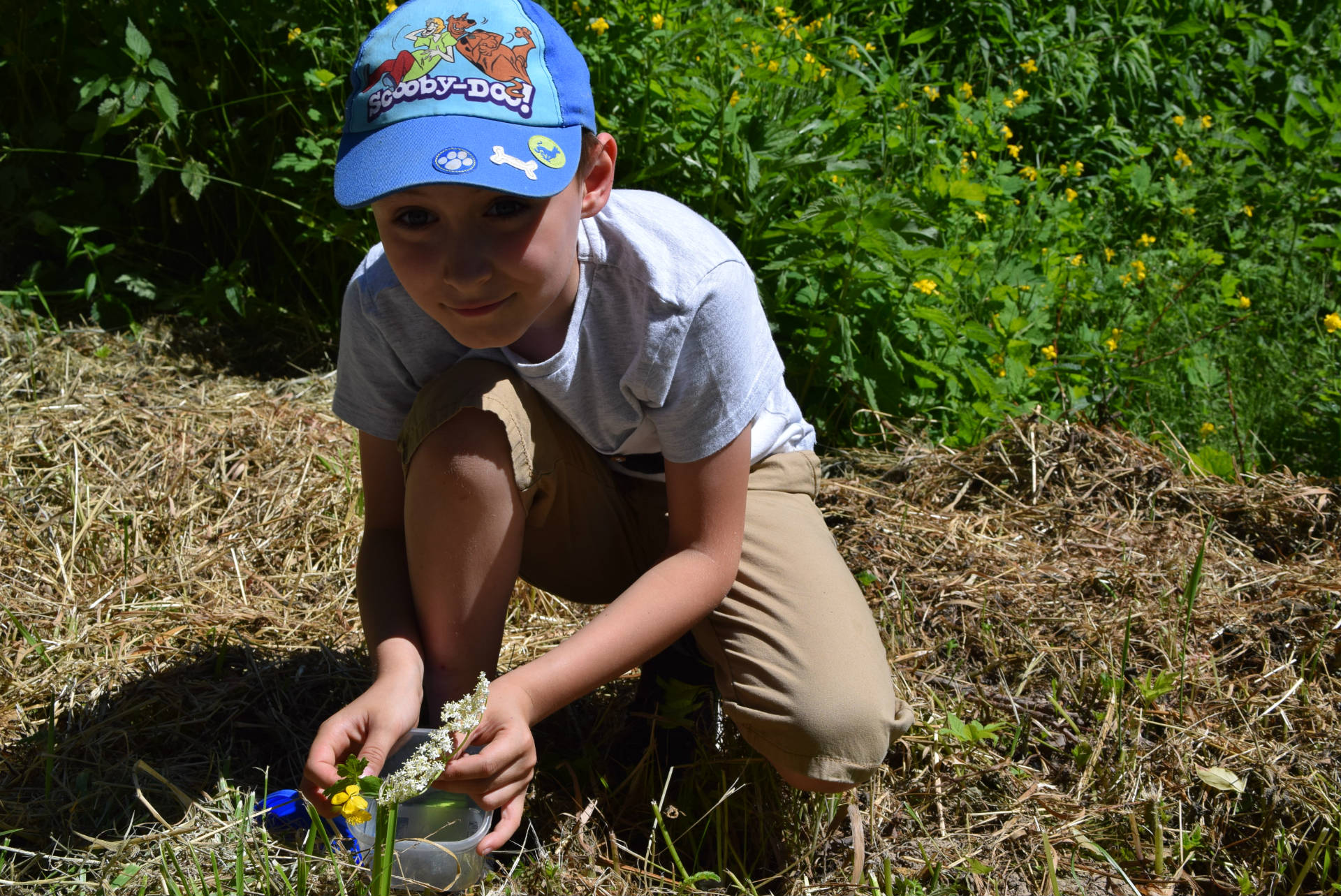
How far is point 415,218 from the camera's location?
4.21 feet

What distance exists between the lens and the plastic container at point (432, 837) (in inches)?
52.3

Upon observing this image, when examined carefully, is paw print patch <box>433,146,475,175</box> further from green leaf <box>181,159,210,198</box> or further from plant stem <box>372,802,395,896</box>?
green leaf <box>181,159,210,198</box>

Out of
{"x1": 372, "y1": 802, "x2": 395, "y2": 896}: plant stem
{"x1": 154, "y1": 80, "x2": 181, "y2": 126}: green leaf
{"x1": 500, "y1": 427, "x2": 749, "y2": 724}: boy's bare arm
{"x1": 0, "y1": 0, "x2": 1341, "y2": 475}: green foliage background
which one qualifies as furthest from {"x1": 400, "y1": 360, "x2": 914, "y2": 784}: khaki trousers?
{"x1": 154, "y1": 80, "x2": 181, "y2": 126}: green leaf

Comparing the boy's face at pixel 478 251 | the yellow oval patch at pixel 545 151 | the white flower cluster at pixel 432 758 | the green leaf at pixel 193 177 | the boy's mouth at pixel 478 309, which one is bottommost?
the white flower cluster at pixel 432 758

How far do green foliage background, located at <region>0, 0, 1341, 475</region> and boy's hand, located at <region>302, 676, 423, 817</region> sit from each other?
4.44 ft

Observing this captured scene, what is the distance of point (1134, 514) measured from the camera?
2270 millimetres

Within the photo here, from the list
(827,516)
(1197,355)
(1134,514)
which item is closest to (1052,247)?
(1197,355)

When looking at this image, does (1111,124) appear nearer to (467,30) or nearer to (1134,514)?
(1134,514)

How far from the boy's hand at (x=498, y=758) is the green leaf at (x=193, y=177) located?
182 cm

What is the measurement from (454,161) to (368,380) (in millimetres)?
472

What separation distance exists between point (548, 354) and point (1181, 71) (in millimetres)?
3065

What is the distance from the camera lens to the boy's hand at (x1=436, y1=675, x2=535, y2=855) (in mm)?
1197

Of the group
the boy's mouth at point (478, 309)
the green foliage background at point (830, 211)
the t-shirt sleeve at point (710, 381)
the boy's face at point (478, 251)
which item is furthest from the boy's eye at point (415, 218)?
the green foliage background at point (830, 211)

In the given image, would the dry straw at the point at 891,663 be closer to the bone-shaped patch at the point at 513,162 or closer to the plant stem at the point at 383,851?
the plant stem at the point at 383,851
